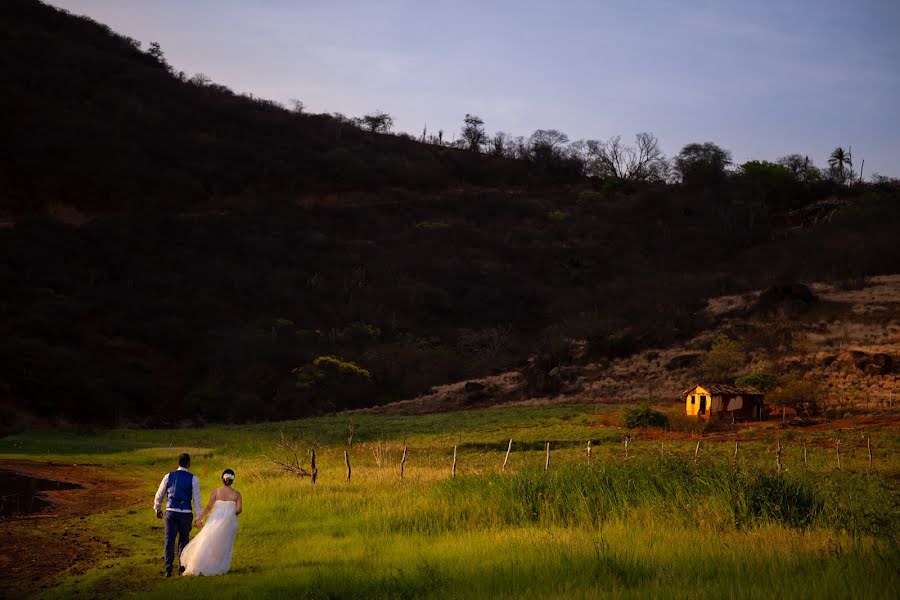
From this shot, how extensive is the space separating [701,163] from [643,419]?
4917 inches

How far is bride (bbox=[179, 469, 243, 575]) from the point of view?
38.8 ft

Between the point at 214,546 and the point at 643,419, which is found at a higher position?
the point at 214,546

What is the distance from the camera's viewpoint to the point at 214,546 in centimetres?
1188

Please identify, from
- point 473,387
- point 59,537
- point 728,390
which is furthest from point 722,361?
point 59,537

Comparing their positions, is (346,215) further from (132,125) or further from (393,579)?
(393,579)

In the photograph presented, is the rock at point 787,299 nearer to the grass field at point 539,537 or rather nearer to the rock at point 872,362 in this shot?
the rock at point 872,362

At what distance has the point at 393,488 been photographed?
773 inches

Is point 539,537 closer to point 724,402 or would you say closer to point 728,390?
point 724,402

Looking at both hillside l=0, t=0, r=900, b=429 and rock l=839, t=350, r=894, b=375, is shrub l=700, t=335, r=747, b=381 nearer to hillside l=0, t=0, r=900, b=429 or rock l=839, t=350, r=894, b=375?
rock l=839, t=350, r=894, b=375

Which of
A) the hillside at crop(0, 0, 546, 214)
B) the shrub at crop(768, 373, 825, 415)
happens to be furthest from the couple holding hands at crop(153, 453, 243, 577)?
the hillside at crop(0, 0, 546, 214)

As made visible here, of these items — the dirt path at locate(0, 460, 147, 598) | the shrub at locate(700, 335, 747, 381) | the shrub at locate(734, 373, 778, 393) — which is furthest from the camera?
the shrub at locate(700, 335, 747, 381)

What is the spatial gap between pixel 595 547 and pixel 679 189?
498 ft

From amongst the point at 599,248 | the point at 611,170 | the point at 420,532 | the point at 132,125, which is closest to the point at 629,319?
the point at 599,248

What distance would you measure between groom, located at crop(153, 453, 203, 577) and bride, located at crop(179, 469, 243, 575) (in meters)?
0.30
